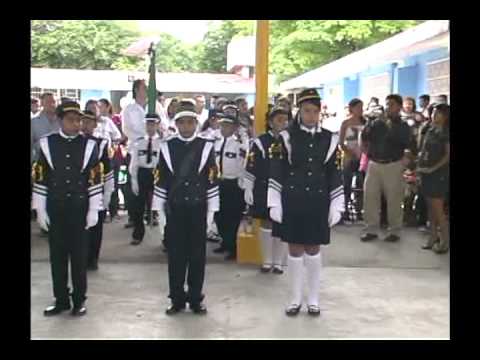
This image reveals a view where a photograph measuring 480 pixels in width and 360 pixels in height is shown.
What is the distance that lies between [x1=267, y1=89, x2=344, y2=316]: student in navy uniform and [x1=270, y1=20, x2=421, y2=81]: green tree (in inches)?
799

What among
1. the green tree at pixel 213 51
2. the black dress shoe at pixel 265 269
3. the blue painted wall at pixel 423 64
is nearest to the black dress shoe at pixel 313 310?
the black dress shoe at pixel 265 269

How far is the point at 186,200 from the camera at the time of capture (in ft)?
19.2

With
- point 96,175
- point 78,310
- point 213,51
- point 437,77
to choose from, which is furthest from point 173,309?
point 213,51

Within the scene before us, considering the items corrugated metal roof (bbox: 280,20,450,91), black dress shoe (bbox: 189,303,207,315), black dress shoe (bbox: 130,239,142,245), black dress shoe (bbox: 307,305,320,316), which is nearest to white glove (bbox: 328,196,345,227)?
black dress shoe (bbox: 307,305,320,316)

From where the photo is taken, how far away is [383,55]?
15.9m

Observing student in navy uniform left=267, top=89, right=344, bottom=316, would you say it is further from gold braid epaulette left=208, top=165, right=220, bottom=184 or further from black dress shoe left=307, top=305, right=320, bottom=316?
gold braid epaulette left=208, top=165, right=220, bottom=184

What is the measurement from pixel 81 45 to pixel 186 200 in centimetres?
3797

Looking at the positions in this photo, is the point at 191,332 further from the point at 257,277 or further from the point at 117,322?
the point at 257,277

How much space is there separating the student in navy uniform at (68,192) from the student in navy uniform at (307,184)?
1.48 meters

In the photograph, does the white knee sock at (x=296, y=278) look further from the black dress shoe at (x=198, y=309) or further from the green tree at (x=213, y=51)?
the green tree at (x=213, y=51)

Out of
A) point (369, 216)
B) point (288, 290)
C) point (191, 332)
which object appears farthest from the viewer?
point (369, 216)

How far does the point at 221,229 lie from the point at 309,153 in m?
2.53

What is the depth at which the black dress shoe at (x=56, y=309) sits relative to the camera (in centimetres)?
591

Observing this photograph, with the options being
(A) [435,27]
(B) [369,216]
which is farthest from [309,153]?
(A) [435,27]
